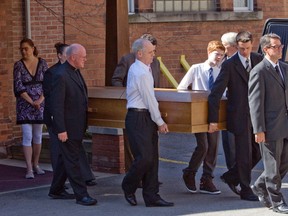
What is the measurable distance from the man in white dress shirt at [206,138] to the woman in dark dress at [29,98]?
2.21m

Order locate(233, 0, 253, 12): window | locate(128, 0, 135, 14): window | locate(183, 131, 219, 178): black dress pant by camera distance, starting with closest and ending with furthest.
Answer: locate(183, 131, 219, 178): black dress pant
locate(128, 0, 135, 14): window
locate(233, 0, 253, 12): window

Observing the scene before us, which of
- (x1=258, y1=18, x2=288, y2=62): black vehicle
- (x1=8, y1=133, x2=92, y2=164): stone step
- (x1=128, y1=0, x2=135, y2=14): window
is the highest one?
(x1=128, y1=0, x2=135, y2=14): window

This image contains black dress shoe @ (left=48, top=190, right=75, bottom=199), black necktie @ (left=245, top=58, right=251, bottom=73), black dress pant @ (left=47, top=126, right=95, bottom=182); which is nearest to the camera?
black necktie @ (left=245, top=58, right=251, bottom=73)

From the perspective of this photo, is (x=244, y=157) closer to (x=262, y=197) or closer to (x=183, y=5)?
(x=262, y=197)

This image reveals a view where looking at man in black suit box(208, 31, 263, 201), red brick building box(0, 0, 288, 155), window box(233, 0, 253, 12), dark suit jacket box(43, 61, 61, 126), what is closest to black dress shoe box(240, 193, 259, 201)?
man in black suit box(208, 31, 263, 201)

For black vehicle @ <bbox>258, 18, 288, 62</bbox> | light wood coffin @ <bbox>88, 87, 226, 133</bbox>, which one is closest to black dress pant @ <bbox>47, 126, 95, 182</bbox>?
light wood coffin @ <bbox>88, 87, 226, 133</bbox>

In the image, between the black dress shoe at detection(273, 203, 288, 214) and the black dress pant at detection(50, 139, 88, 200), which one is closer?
the black dress shoe at detection(273, 203, 288, 214)

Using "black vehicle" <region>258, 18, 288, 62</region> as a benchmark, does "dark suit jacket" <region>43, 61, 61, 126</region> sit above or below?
below

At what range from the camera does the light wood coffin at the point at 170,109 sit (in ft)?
36.0

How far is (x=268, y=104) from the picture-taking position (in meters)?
10.7

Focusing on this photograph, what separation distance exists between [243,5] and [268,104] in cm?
1078

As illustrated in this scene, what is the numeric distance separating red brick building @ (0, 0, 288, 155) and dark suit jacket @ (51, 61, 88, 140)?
3331 mm

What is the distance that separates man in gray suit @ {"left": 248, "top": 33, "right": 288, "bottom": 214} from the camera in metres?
10.6

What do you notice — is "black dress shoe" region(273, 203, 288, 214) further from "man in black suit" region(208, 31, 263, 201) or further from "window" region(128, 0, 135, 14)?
"window" region(128, 0, 135, 14)
